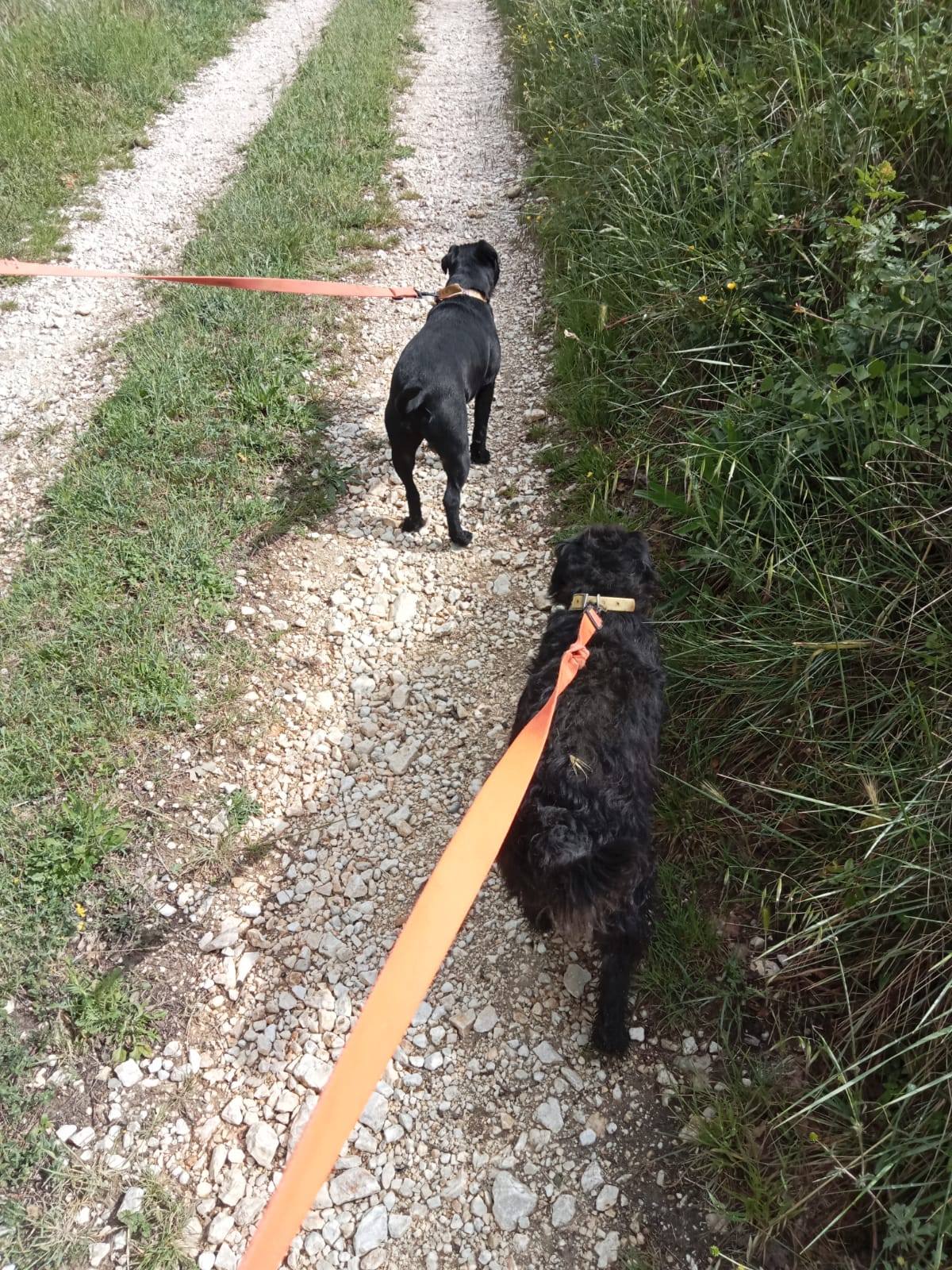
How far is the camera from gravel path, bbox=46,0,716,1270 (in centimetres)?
208

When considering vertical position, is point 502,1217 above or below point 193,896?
below

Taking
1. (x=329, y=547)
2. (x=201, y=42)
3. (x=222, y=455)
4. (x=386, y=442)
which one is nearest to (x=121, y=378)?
(x=222, y=455)

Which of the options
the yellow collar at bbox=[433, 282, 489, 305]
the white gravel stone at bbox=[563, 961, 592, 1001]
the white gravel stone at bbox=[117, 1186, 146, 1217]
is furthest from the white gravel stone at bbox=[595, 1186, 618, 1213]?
the yellow collar at bbox=[433, 282, 489, 305]

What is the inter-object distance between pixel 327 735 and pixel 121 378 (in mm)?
3320

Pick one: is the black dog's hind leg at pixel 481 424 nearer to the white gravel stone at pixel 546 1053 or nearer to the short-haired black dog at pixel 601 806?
the short-haired black dog at pixel 601 806

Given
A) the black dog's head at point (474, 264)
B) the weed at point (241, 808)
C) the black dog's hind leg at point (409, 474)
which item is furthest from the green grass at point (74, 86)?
the weed at point (241, 808)

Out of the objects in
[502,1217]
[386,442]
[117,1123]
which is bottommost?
[502,1217]

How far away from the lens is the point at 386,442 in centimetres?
467

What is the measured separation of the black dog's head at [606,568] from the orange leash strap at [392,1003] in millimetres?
1097

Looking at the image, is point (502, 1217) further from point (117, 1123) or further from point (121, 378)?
point (121, 378)

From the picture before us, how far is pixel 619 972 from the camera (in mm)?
2297

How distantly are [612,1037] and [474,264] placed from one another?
4244 mm

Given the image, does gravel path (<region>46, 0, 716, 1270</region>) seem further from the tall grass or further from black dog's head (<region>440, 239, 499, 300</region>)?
black dog's head (<region>440, 239, 499, 300</region>)

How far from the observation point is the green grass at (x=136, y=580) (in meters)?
2.54
